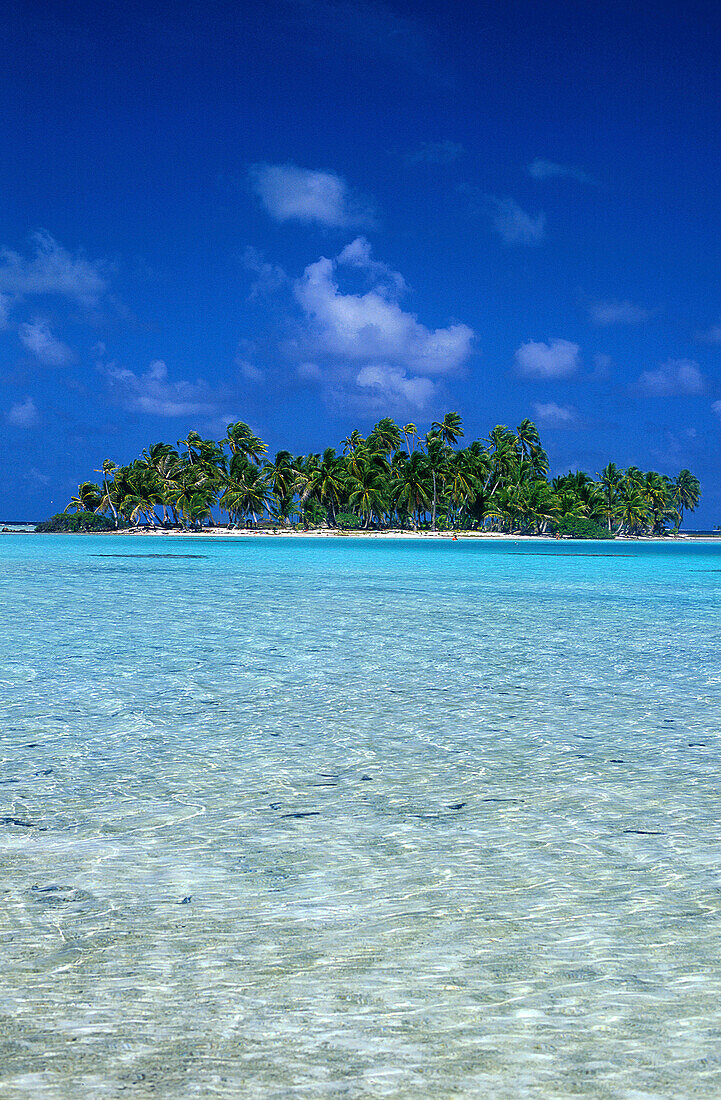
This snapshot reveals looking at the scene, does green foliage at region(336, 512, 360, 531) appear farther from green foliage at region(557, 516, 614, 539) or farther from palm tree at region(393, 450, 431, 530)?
green foliage at region(557, 516, 614, 539)

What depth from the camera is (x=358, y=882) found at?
4.39m

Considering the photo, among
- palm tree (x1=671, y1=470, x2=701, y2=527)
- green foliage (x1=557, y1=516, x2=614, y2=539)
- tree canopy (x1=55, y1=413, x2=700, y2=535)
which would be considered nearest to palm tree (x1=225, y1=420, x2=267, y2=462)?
tree canopy (x1=55, y1=413, x2=700, y2=535)

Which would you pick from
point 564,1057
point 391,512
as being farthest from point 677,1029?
point 391,512

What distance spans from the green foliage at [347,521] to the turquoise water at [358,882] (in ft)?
310

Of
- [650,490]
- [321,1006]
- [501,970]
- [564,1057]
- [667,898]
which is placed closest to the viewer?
[564,1057]

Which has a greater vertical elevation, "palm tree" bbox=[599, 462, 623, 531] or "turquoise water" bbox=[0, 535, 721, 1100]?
"palm tree" bbox=[599, 462, 623, 531]

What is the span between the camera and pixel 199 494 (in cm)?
10488

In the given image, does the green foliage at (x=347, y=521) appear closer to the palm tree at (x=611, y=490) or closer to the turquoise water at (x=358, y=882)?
the palm tree at (x=611, y=490)

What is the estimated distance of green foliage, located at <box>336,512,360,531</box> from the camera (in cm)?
10556

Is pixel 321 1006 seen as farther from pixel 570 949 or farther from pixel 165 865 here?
pixel 165 865

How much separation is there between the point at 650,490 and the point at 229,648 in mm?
126713

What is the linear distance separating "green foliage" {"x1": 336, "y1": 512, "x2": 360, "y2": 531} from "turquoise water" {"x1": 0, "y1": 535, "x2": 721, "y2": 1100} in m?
94.5

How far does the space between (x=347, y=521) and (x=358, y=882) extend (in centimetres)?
10175

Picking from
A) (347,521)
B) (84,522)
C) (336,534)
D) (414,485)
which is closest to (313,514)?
(347,521)
